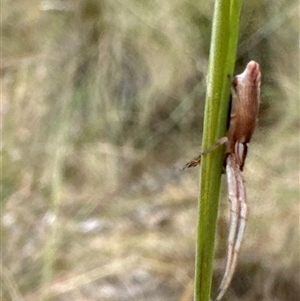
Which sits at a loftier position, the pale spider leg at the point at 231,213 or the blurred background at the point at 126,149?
the pale spider leg at the point at 231,213

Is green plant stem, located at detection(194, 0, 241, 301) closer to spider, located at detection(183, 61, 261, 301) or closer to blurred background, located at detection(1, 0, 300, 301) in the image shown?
spider, located at detection(183, 61, 261, 301)

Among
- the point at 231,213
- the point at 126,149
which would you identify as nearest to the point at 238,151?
the point at 231,213

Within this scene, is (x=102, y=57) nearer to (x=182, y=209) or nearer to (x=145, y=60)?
(x=145, y=60)

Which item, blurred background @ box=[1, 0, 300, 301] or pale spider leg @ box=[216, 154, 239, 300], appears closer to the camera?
pale spider leg @ box=[216, 154, 239, 300]

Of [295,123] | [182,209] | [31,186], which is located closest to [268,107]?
[295,123]

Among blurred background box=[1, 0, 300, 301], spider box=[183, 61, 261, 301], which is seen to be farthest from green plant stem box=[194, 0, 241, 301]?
blurred background box=[1, 0, 300, 301]

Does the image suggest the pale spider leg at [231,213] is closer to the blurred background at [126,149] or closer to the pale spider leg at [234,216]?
the pale spider leg at [234,216]

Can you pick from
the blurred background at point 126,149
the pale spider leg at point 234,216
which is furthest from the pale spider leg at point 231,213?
the blurred background at point 126,149

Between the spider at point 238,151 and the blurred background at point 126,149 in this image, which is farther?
the blurred background at point 126,149
